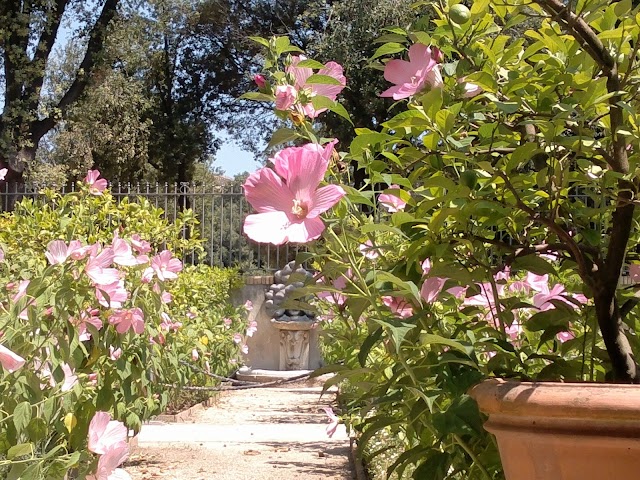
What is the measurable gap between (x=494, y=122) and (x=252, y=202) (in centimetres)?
47

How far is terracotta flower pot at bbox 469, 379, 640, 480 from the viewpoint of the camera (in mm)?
841

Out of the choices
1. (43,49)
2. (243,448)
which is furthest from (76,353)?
(43,49)

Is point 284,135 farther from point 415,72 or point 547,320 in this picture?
point 547,320

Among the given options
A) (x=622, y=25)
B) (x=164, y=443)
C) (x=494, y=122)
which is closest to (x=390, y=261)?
(x=494, y=122)

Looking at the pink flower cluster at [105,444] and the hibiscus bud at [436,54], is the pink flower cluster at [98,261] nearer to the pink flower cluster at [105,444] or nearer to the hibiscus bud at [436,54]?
the pink flower cluster at [105,444]

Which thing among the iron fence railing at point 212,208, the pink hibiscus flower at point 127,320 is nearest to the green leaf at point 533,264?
the pink hibiscus flower at point 127,320

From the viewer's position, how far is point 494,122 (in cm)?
116

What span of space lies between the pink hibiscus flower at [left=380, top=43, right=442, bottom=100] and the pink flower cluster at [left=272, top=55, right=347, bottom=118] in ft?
0.24

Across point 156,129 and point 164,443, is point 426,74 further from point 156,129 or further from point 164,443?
point 156,129

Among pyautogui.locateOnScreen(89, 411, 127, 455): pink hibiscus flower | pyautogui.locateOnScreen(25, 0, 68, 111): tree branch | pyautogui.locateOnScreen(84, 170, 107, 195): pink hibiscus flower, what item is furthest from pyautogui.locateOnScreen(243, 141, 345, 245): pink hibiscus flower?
pyautogui.locateOnScreen(25, 0, 68, 111): tree branch

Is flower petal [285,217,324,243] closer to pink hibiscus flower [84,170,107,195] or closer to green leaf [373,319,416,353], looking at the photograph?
green leaf [373,319,416,353]

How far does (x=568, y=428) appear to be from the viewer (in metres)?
0.87

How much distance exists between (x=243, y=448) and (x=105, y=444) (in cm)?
389

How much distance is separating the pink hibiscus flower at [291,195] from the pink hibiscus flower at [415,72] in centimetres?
25
